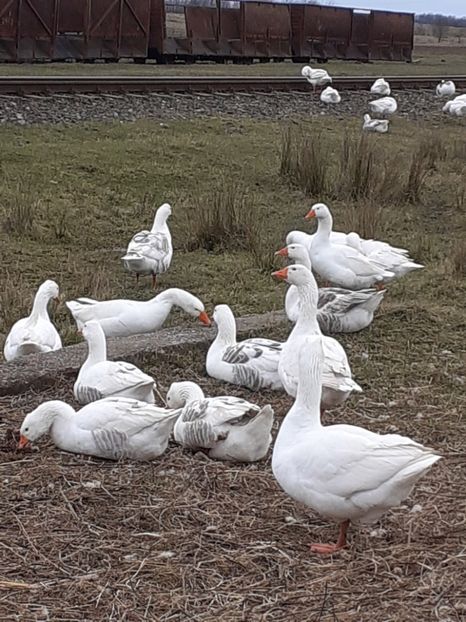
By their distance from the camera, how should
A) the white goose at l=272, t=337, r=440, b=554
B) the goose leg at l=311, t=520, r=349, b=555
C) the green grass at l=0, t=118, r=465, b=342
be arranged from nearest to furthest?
the white goose at l=272, t=337, r=440, b=554 < the goose leg at l=311, t=520, r=349, b=555 < the green grass at l=0, t=118, r=465, b=342

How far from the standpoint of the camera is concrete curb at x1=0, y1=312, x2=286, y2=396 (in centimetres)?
602

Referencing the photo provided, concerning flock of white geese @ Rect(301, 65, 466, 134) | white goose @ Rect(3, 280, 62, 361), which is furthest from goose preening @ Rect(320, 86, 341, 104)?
white goose @ Rect(3, 280, 62, 361)

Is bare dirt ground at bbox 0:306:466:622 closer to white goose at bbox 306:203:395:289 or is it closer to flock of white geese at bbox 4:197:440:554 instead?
flock of white geese at bbox 4:197:440:554

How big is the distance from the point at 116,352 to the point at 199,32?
25.5 meters

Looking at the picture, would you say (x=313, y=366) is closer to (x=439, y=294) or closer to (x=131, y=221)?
(x=439, y=294)

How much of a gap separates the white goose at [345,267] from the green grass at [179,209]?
0.62 m

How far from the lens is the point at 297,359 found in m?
5.49

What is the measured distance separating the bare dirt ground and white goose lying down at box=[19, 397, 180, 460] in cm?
7

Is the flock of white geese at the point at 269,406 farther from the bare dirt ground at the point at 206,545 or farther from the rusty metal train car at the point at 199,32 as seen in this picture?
the rusty metal train car at the point at 199,32

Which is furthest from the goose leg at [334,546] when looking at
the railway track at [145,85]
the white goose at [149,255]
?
the railway track at [145,85]

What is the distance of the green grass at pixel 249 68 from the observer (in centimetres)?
2383

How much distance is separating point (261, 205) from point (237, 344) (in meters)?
6.17

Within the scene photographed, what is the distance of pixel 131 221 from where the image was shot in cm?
1149

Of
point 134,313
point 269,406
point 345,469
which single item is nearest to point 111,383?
point 269,406
